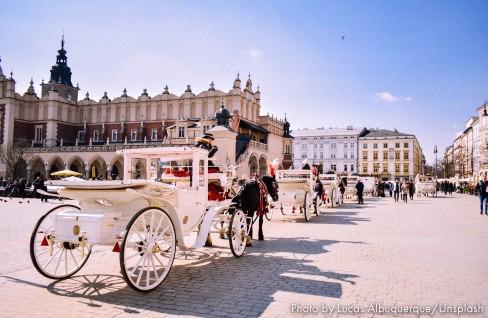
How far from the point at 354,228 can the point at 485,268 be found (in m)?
5.35

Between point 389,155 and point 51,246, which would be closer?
point 51,246

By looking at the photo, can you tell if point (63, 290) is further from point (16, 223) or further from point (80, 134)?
point (80, 134)

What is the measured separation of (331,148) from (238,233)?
A: 293 ft

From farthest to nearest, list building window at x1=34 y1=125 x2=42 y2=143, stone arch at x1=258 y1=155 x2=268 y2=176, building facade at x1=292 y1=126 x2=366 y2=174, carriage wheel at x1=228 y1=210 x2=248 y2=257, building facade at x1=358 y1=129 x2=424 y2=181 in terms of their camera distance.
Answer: building facade at x1=292 y1=126 x2=366 y2=174 → building facade at x1=358 y1=129 x2=424 y2=181 → building window at x1=34 y1=125 x2=42 y2=143 → stone arch at x1=258 y1=155 x2=268 y2=176 → carriage wheel at x1=228 y1=210 x2=248 y2=257

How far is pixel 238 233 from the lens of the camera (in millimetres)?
7148

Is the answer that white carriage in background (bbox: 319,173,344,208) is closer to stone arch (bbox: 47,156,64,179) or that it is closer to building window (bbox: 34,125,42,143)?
stone arch (bbox: 47,156,64,179)

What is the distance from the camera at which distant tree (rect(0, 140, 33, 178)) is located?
148ft

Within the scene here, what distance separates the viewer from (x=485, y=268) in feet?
20.5

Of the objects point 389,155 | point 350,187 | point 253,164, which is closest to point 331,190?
point 350,187

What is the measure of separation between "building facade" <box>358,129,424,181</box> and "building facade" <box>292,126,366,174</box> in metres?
1.98

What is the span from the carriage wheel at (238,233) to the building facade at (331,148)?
3305 inches

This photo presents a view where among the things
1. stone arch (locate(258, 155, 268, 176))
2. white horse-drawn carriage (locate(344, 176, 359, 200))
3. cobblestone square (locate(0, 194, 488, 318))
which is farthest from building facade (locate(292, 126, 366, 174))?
cobblestone square (locate(0, 194, 488, 318))

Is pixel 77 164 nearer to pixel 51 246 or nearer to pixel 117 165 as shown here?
pixel 117 165

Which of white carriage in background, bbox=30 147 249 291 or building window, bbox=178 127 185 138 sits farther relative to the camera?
building window, bbox=178 127 185 138
